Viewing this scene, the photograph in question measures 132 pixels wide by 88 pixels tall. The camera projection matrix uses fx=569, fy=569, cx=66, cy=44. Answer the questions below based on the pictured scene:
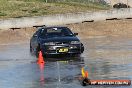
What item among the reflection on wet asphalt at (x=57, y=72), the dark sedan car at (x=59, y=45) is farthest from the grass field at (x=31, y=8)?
the reflection on wet asphalt at (x=57, y=72)

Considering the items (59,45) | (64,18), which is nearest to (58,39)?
(59,45)

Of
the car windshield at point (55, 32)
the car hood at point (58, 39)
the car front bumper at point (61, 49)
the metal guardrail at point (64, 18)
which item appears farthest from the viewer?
the metal guardrail at point (64, 18)

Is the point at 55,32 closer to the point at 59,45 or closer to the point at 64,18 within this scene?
the point at 59,45

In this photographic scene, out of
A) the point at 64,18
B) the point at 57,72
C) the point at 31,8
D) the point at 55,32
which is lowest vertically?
the point at 64,18

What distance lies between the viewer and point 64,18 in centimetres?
5403

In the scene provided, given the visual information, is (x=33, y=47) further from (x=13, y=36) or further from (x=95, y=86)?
(x=13, y=36)

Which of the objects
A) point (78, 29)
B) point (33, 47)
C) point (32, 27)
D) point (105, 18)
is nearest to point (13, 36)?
point (32, 27)

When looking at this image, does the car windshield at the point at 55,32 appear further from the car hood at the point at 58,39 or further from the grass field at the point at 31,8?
the grass field at the point at 31,8

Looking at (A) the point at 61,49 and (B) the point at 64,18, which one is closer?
(A) the point at 61,49

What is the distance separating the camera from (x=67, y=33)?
88.8 ft

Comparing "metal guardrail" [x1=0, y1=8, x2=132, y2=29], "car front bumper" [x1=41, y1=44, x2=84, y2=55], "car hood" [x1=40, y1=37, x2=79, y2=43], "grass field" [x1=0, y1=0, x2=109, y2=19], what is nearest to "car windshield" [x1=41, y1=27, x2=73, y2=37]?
"car hood" [x1=40, y1=37, x2=79, y2=43]

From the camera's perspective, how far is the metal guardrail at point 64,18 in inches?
2032

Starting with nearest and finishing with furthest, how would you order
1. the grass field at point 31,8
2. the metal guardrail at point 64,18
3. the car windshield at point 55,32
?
1. the car windshield at point 55,32
2. the metal guardrail at point 64,18
3. the grass field at point 31,8

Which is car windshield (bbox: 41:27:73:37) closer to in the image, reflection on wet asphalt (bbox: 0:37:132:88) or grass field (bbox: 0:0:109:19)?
reflection on wet asphalt (bbox: 0:37:132:88)
